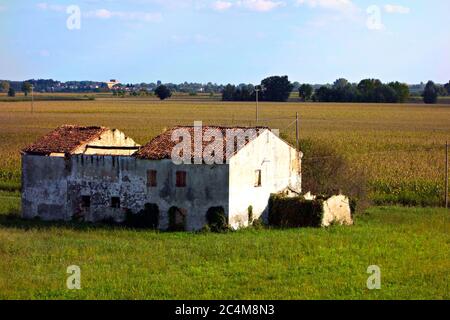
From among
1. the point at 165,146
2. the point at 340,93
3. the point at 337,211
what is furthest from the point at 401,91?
the point at 165,146

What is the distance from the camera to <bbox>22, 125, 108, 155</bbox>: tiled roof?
3609 centimetres

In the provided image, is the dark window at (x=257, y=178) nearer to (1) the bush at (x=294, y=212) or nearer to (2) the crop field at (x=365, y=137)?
(1) the bush at (x=294, y=212)

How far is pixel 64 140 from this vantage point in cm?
3700

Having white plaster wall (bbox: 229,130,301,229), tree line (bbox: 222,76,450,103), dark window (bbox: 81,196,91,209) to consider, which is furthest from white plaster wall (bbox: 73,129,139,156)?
tree line (bbox: 222,76,450,103)

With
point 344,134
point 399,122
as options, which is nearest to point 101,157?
point 344,134

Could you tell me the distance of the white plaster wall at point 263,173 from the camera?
33.5m

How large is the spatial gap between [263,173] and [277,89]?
127047 mm

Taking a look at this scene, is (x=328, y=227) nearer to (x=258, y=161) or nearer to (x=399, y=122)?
(x=258, y=161)

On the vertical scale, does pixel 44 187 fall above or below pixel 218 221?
above

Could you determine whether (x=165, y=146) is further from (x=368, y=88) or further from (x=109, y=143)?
(x=368, y=88)

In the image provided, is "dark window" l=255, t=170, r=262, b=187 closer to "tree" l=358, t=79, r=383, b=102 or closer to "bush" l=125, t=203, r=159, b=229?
"bush" l=125, t=203, r=159, b=229
